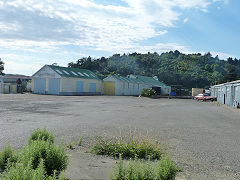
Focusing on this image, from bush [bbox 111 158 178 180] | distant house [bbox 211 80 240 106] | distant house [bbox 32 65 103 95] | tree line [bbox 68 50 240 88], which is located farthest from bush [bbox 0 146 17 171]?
tree line [bbox 68 50 240 88]

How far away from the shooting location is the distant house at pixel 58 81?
40.4 m

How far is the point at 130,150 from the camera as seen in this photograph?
6043mm

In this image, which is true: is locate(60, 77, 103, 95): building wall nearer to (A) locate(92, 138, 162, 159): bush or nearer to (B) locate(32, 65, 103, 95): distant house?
(B) locate(32, 65, 103, 95): distant house

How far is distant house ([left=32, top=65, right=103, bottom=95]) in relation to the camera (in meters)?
40.4

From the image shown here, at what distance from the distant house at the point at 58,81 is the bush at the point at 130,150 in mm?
34876

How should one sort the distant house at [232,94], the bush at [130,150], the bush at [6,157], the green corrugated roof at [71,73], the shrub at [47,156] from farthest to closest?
the green corrugated roof at [71,73]
the distant house at [232,94]
the bush at [130,150]
the bush at [6,157]
the shrub at [47,156]

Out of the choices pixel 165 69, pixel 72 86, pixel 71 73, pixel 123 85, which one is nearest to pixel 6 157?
pixel 72 86

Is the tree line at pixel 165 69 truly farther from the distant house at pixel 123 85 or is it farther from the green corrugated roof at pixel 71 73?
the green corrugated roof at pixel 71 73

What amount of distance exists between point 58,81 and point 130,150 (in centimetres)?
3597

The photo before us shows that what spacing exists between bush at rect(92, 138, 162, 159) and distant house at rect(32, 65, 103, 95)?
34.9 meters

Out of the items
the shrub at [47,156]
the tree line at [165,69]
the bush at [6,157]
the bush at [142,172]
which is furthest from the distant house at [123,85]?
the bush at [142,172]

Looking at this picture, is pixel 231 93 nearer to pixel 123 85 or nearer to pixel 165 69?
pixel 123 85

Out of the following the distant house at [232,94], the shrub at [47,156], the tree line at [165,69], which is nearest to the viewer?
the shrub at [47,156]

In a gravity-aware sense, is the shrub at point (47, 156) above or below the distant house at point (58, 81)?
below
